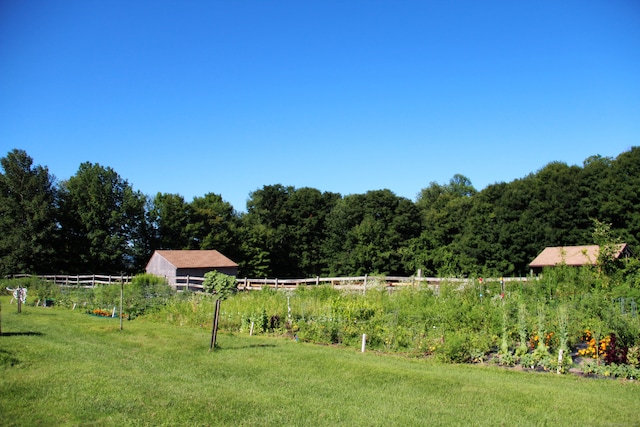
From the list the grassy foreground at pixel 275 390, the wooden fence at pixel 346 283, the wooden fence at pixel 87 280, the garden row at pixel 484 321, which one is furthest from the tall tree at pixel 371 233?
the grassy foreground at pixel 275 390

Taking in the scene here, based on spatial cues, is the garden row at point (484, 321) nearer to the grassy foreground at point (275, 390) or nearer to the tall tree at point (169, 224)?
the grassy foreground at point (275, 390)

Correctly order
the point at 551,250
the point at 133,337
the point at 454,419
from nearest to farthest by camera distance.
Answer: the point at 454,419 < the point at 133,337 < the point at 551,250

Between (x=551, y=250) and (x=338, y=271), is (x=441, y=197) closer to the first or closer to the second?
(x=338, y=271)

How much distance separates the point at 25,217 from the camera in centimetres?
4391

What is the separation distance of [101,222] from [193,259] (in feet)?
46.8

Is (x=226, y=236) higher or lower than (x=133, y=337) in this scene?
higher

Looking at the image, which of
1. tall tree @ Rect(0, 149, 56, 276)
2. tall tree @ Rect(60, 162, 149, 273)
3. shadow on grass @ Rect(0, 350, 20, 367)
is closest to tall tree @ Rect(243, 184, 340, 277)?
tall tree @ Rect(60, 162, 149, 273)

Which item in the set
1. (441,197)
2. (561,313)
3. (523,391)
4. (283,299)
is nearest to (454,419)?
(523,391)

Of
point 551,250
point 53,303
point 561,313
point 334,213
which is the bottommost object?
point 53,303

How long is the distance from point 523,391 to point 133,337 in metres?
11.3

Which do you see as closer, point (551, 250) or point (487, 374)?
point (487, 374)

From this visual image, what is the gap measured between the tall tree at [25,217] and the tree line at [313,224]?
10cm

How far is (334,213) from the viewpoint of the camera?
200 feet

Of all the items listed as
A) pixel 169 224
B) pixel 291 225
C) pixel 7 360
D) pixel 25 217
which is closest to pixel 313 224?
pixel 291 225
